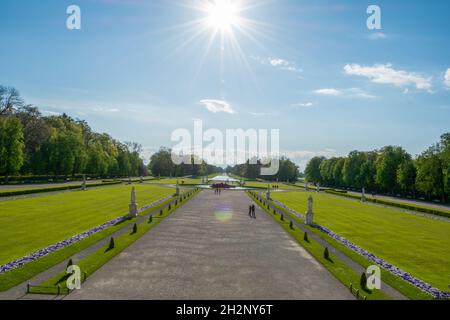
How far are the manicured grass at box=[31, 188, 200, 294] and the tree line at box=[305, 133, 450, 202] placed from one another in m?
60.9

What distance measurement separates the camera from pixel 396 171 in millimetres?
77062

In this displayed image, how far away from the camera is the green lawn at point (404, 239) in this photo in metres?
17.1

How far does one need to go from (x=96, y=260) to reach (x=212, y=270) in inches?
264

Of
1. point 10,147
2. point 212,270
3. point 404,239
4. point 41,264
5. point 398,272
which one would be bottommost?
point 404,239

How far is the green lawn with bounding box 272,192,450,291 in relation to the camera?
17.1 meters

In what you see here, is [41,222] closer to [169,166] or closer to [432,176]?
[432,176]

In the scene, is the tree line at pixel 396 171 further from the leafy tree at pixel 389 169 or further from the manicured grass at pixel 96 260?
the manicured grass at pixel 96 260

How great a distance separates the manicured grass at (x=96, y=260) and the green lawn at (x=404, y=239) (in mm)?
17267

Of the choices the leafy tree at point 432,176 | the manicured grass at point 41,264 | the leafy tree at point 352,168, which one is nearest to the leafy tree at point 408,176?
the leafy tree at point 432,176

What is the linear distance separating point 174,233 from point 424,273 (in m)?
17.3

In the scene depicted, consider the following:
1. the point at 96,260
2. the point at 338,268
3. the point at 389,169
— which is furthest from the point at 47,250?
the point at 389,169
